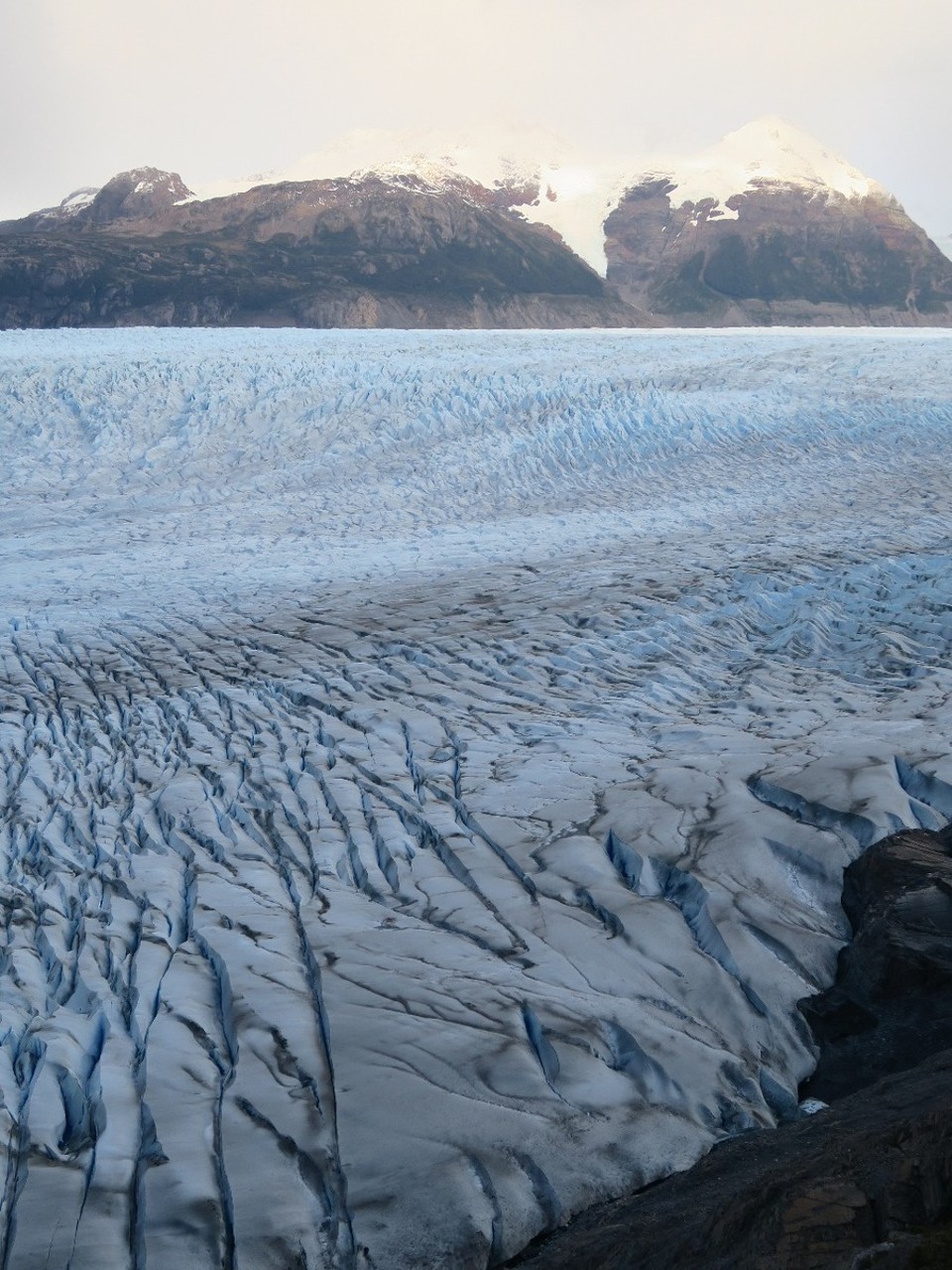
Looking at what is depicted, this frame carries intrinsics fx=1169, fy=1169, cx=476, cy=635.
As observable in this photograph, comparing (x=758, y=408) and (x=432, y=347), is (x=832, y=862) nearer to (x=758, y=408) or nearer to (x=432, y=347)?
(x=758, y=408)

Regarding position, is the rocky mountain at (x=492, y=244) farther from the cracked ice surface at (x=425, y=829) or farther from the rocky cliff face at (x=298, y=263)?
the cracked ice surface at (x=425, y=829)

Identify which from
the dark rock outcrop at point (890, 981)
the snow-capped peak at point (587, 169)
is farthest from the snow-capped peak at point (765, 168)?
the dark rock outcrop at point (890, 981)

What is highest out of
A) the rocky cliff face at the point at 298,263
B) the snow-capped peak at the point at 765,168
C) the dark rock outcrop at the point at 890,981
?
the snow-capped peak at the point at 765,168

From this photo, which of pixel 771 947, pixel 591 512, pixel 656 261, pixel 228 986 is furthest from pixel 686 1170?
pixel 656 261

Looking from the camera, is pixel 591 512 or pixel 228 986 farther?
pixel 591 512

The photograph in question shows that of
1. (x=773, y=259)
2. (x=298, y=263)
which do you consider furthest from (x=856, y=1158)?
(x=773, y=259)

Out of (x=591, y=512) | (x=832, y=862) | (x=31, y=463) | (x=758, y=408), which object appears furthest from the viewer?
(x=758, y=408)
